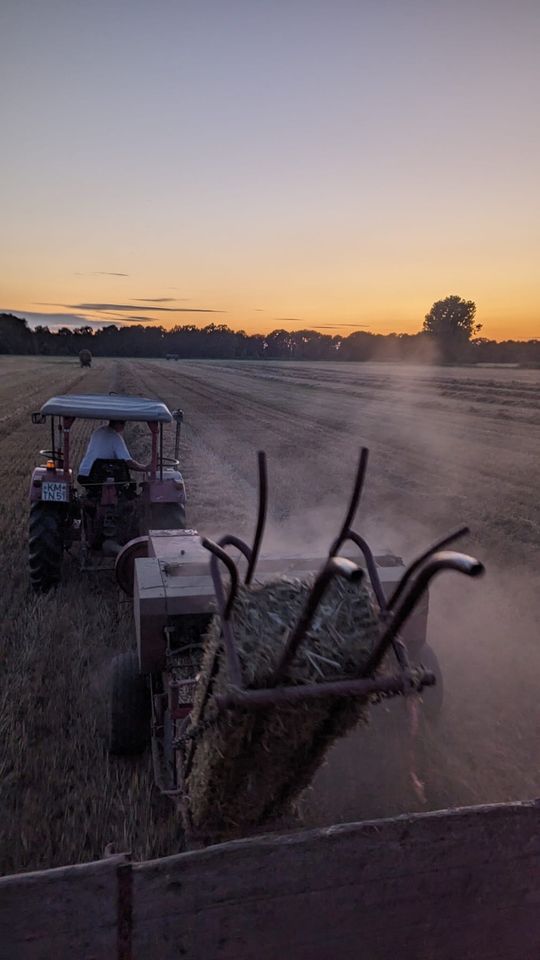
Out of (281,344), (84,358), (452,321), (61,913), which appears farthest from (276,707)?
(281,344)

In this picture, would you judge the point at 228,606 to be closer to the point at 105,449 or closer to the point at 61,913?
the point at 61,913

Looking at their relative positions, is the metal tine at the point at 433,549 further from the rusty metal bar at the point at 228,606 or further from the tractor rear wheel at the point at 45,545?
the tractor rear wheel at the point at 45,545

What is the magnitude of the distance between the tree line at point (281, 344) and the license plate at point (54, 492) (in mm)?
64701

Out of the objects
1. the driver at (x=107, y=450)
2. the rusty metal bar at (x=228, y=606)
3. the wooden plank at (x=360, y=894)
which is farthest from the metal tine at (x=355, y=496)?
the driver at (x=107, y=450)

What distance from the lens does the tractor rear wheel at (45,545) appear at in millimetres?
6398

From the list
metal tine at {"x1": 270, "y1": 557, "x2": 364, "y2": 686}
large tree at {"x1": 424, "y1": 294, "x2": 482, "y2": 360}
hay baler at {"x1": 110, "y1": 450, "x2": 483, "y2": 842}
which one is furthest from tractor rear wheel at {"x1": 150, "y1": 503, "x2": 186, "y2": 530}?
large tree at {"x1": 424, "y1": 294, "x2": 482, "y2": 360}

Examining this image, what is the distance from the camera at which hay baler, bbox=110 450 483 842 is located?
1849 mm

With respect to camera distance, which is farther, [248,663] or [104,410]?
[104,410]

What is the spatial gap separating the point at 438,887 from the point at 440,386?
117 ft

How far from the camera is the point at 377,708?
16.1 feet

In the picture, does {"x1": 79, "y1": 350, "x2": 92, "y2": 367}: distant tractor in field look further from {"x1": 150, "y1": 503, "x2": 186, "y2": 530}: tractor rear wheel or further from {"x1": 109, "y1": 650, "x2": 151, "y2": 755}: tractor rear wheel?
{"x1": 109, "y1": 650, "x2": 151, "y2": 755}: tractor rear wheel

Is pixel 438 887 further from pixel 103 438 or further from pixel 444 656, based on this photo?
pixel 103 438

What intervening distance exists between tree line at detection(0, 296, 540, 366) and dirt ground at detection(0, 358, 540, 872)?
57707mm

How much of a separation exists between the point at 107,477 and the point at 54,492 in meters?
0.53
